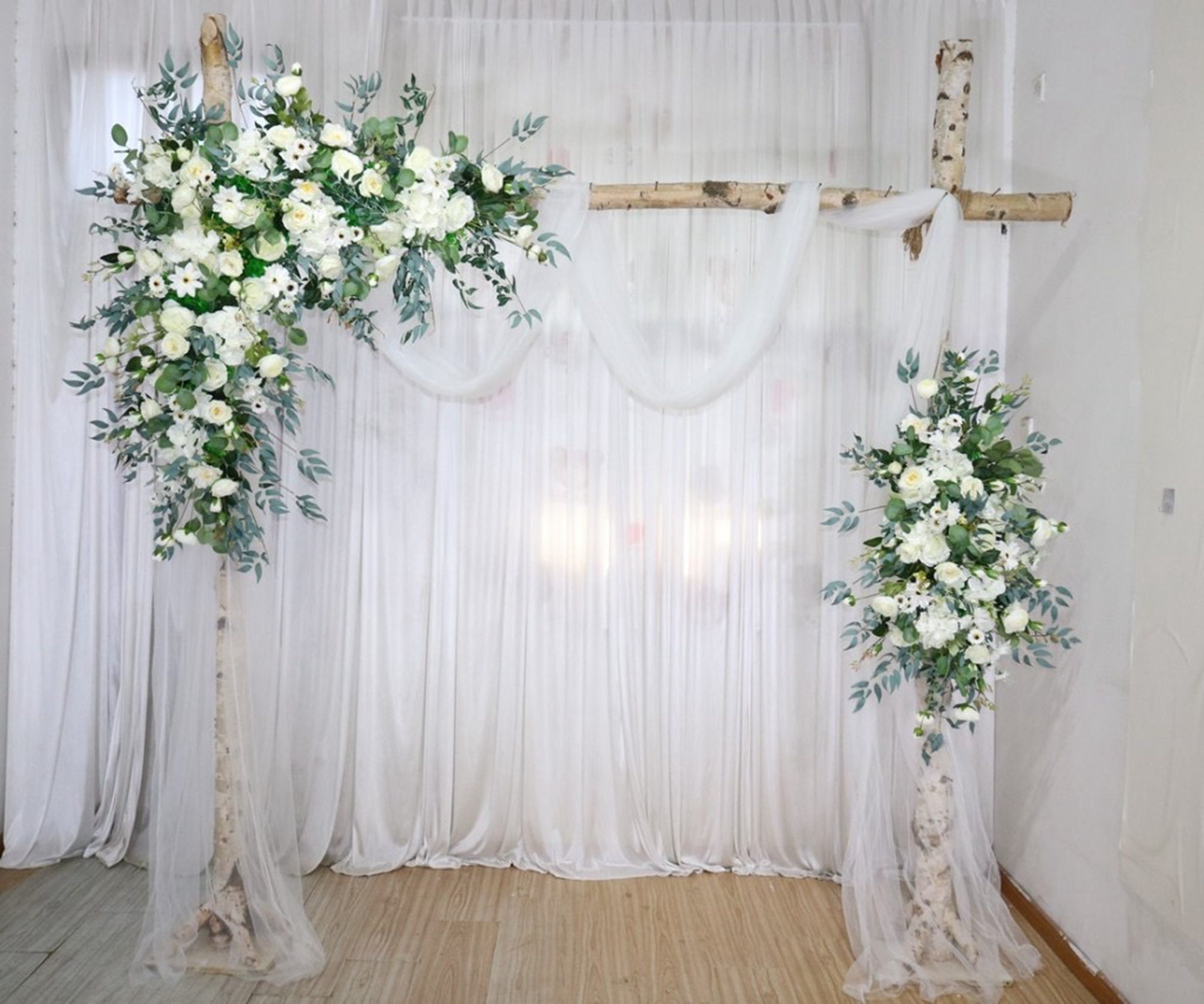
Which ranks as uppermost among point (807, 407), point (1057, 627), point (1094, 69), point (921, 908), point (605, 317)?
point (1094, 69)

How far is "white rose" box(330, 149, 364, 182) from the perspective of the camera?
2355 millimetres

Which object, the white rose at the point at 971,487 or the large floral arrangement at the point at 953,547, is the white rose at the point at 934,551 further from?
the white rose at the point at 971,487

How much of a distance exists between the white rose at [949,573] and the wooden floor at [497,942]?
1.06 meters

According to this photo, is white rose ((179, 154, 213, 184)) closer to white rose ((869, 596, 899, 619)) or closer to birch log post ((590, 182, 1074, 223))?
birch log post ((590, 182, 1074, 223))

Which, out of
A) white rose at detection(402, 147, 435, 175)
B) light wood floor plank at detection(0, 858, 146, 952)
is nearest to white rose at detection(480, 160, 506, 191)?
white rose at detection(402, 147, 435, 175)

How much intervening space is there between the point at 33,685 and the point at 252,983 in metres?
1.32

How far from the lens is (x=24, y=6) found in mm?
3332

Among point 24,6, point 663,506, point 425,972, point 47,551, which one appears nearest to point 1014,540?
point 663,506

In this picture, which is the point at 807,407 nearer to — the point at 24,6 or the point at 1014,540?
the point at 1014,540

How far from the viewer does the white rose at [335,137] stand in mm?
2377

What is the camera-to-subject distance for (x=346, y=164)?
2355 millimetres

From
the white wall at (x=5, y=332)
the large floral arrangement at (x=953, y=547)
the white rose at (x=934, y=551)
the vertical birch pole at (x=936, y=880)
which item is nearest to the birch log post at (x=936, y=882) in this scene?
the vertical birch pole at (x=936, y=880)

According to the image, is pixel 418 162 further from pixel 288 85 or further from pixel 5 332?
pixel 5 332

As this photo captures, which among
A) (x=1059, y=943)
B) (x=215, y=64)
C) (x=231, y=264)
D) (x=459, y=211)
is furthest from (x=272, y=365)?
(x=1059, y=943)
